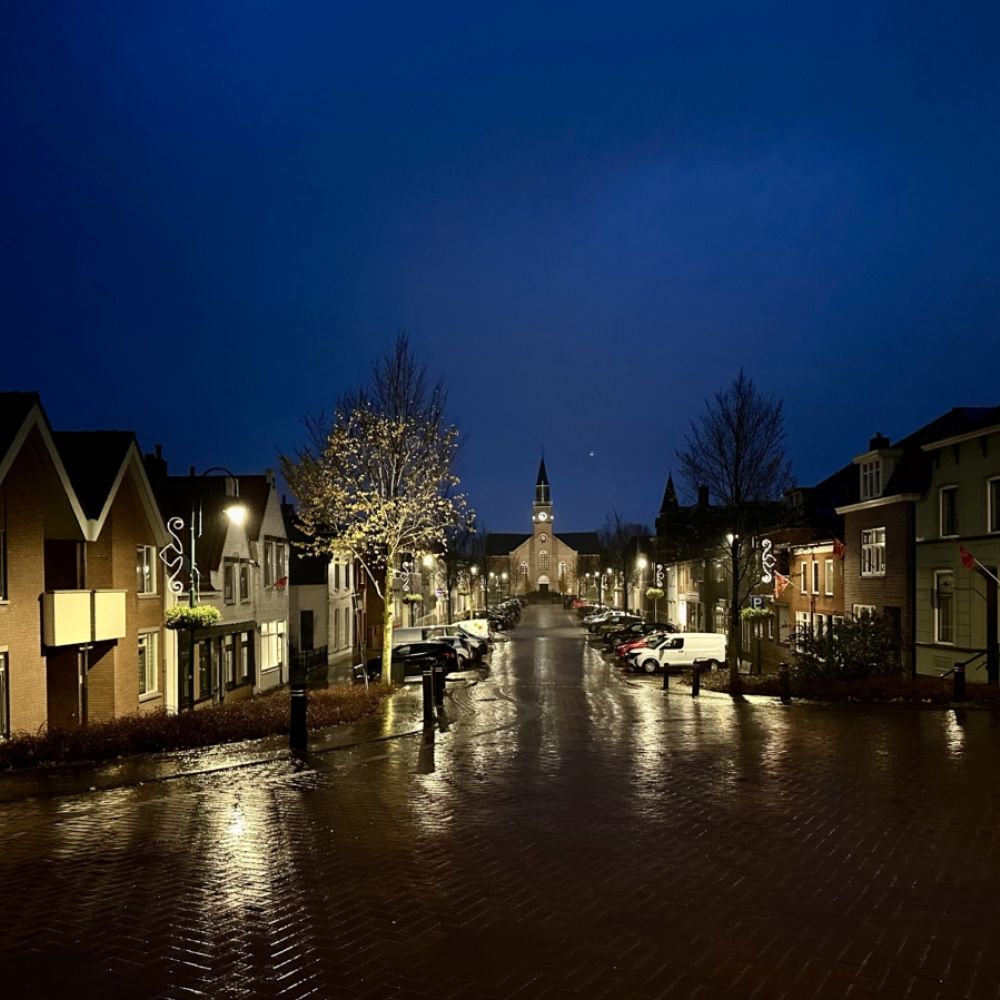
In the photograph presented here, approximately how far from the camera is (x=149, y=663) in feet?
91.3

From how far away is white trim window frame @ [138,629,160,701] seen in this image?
27391 mm

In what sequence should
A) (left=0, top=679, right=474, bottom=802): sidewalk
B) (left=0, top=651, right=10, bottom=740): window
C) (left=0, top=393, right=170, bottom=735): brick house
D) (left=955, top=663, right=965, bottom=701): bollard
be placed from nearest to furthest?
(left=0, top=679, right=474, bottom=802): sidewalk, (left=0, top=651, right=10, bottom=740): window, (left=0, top=393, right=170, bottom=735): brick house, (left=955, top=663, right=965, bottom=701): bollard

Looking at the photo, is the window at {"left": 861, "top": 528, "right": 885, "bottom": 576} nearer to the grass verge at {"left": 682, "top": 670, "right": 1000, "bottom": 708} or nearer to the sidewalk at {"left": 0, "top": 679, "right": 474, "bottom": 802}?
the grass verge at {"left": 682, "top": 670, "right": 1000, "bottom": 708}

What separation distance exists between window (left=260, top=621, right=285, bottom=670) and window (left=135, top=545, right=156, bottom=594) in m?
10.5

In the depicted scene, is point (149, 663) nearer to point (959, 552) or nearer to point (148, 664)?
point (148, 664)

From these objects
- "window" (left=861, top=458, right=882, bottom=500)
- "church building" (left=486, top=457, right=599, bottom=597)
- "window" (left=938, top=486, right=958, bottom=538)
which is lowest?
"church building" (left=486, top=457, right=599, bottom=597)

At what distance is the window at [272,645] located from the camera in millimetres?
38594

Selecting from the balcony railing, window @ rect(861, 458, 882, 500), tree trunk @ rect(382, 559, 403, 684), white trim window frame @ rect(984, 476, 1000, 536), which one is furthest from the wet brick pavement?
window @ rect(861, 458, 882, 500)

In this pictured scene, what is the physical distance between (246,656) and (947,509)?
84.7 ft

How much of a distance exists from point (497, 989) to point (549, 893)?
81.0 inches

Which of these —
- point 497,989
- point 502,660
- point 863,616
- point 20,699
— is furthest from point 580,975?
point 502,660

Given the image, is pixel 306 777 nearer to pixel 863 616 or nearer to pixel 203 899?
pixel 203 899

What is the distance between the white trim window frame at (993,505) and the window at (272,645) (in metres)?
26.6

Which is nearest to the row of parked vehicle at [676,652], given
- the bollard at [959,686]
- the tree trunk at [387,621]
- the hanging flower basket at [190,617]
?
the tree trunk at [387,621]
